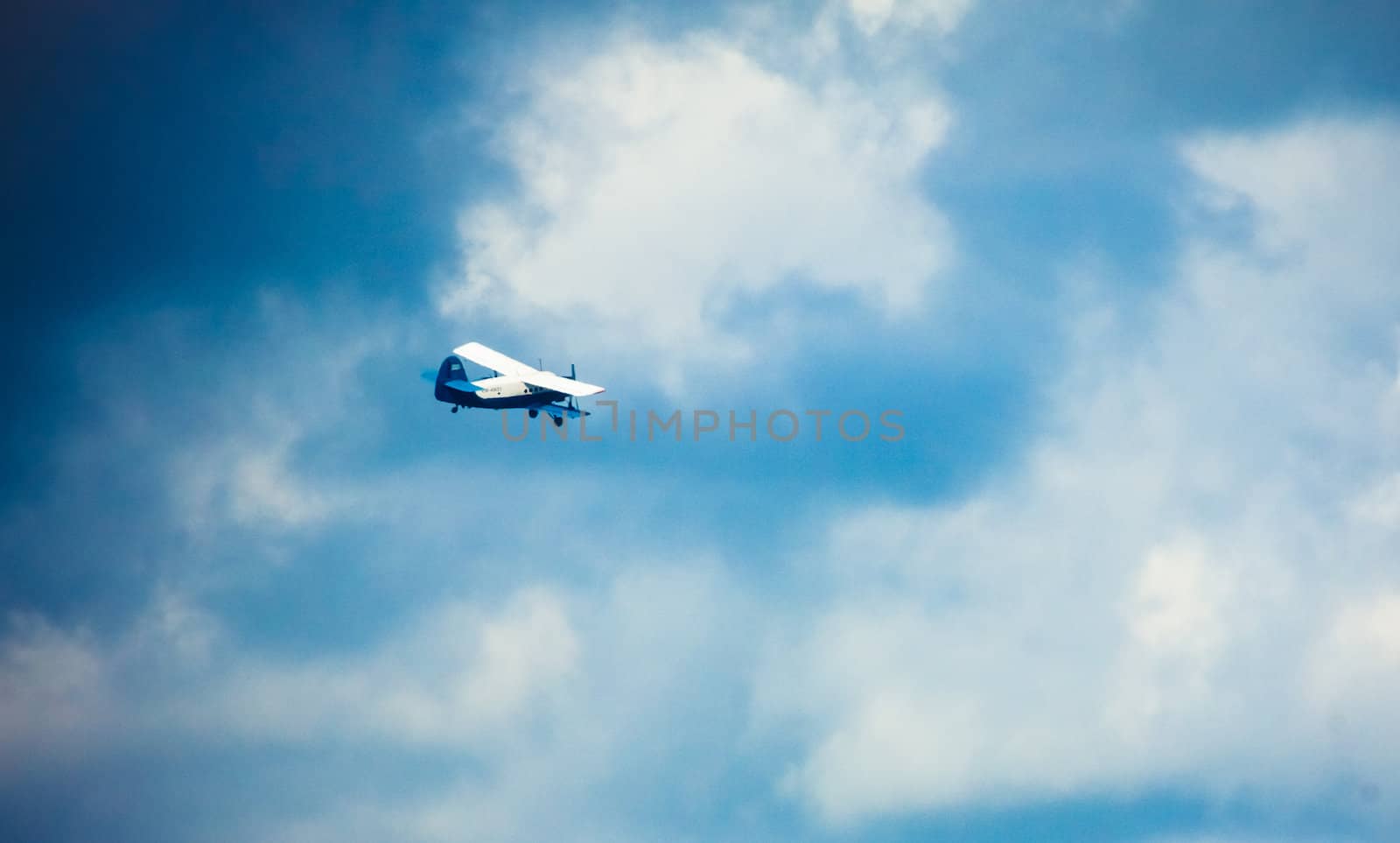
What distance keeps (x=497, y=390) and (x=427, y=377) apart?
870 centimetres

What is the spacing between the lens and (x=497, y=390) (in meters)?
188

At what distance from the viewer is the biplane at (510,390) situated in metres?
187

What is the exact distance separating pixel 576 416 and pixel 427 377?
18841 mm

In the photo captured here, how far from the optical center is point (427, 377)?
18738cm

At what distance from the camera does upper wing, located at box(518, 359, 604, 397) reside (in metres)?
186

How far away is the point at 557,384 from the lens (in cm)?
18812

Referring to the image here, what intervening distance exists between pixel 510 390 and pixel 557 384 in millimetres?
5934

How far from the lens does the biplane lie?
613 feet

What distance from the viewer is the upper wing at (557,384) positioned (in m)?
186

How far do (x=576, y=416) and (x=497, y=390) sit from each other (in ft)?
33.4

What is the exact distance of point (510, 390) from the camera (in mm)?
188750
